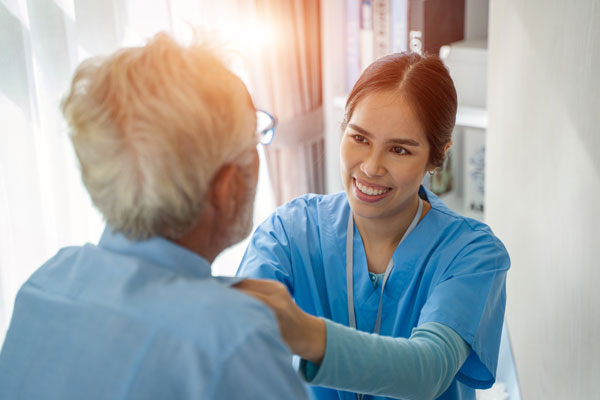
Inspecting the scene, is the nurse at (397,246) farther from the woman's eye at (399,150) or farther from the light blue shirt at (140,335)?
the light blue shirt at (140,335)

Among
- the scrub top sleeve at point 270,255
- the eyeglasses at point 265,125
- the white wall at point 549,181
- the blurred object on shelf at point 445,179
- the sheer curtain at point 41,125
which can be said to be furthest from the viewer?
the blurred object on shelf at point 445,179

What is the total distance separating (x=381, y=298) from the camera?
1.28m

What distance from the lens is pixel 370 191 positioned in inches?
50.3

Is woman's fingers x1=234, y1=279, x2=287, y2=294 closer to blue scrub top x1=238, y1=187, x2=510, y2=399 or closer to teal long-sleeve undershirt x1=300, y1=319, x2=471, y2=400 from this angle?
teal long-sleeve undershirt x1=300, y1=319, x2=471, y2=400

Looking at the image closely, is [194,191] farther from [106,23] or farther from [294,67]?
[294,67]

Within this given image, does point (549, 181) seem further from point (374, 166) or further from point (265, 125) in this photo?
point (265, 125)

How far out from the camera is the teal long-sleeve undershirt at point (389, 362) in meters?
0.87

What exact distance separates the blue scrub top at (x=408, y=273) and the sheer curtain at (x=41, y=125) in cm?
47

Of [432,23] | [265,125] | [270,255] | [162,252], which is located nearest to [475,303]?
[270,255]

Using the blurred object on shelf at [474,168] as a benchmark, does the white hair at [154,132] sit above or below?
above

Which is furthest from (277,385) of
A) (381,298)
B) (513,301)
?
(513,301)

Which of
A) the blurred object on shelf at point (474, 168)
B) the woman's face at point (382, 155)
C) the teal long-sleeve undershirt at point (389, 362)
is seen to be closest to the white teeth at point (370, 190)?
the woman's face at point (382, 155)

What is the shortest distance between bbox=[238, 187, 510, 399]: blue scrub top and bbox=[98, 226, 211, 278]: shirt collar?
0.44 meters

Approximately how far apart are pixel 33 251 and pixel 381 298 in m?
0.86
